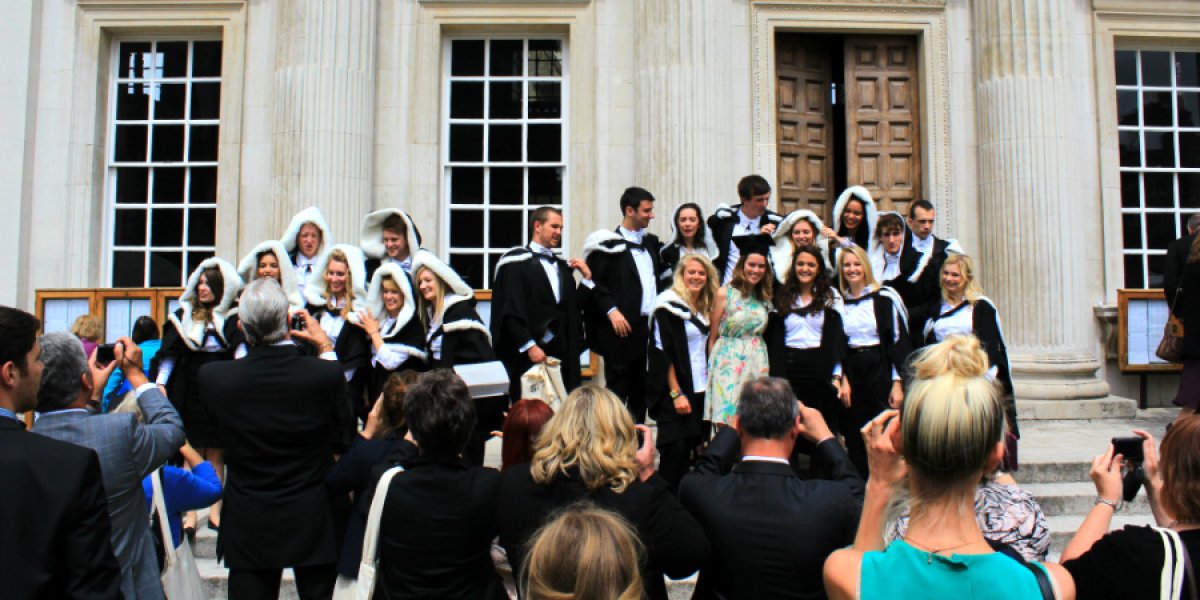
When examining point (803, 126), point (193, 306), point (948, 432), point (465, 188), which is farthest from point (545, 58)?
point (948, 432)

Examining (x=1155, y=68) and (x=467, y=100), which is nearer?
(x=467, y=100)

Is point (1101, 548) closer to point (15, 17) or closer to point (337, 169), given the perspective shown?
point (337, 169)

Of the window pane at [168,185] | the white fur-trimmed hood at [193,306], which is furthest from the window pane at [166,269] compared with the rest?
the white fur-trimmed hood at [193,306]

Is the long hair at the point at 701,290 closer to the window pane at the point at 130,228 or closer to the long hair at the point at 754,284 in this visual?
the long hair at the point at 754,284

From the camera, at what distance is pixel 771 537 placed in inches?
118

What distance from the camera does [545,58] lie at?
10.5m

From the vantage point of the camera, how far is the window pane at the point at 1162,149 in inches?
424

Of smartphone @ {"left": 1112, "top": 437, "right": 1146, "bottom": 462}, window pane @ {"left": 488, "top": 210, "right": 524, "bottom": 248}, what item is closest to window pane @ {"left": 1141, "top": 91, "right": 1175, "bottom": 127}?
window pane @ {"left": 488, "top": 210, "right": 524, "bottom": 248}

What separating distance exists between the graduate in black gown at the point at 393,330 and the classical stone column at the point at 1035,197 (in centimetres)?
641

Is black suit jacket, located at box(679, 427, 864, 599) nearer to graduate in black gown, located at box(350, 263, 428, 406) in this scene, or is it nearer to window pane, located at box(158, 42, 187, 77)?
graduate in black gown, located at box(350, 263, 428, 406)

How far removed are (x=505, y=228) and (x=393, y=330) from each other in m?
4.41

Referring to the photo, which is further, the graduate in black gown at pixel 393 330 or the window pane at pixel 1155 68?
the window pane at pixel 1155 68

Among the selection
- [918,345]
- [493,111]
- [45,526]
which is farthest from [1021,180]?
[45,526]

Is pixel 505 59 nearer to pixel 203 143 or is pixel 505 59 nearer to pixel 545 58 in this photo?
pixel 545 58
